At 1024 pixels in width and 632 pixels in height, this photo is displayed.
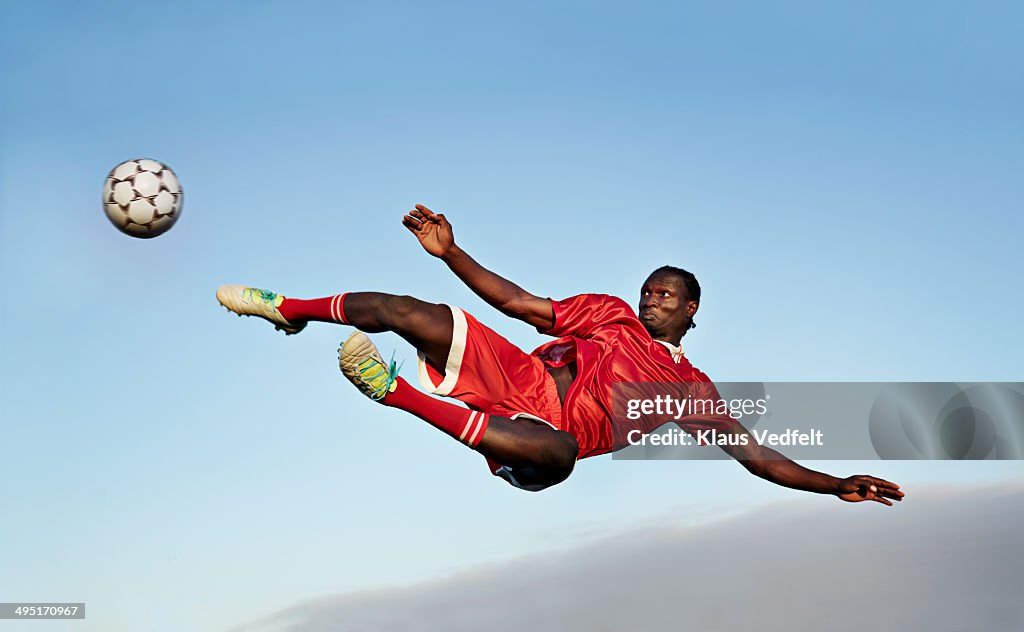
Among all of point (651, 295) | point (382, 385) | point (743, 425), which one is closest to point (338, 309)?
point (382, 385)

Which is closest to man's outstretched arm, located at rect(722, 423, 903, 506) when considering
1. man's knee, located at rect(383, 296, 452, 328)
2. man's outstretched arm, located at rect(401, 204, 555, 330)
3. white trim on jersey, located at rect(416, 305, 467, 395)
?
man's outstretched arm, located at rect(401, 204, 555, 330)

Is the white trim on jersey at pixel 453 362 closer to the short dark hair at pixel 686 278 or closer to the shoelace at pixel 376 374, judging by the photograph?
the shoelace at pixel 376 374

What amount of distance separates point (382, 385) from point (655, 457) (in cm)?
267

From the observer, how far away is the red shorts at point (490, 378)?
8.25 m

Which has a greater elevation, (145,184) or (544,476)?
(145,184)

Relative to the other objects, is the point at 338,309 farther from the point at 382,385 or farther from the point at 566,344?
the point at 566,344

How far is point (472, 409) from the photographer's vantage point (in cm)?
837

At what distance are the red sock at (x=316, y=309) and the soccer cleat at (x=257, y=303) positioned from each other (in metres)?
0.05

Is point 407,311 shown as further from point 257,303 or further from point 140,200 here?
point 140,200

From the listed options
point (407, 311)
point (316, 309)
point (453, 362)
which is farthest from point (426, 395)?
point (316, 309)

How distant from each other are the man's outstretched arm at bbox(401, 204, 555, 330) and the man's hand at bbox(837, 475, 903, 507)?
286 cm

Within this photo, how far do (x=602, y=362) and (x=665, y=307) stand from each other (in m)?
0.92

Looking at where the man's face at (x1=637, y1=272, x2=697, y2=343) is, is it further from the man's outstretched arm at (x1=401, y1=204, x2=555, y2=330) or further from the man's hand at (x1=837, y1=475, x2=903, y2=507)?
the man's hand at (x1=837, y1=475, x2=903, y2=507)

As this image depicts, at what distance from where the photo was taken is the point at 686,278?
9570mm
